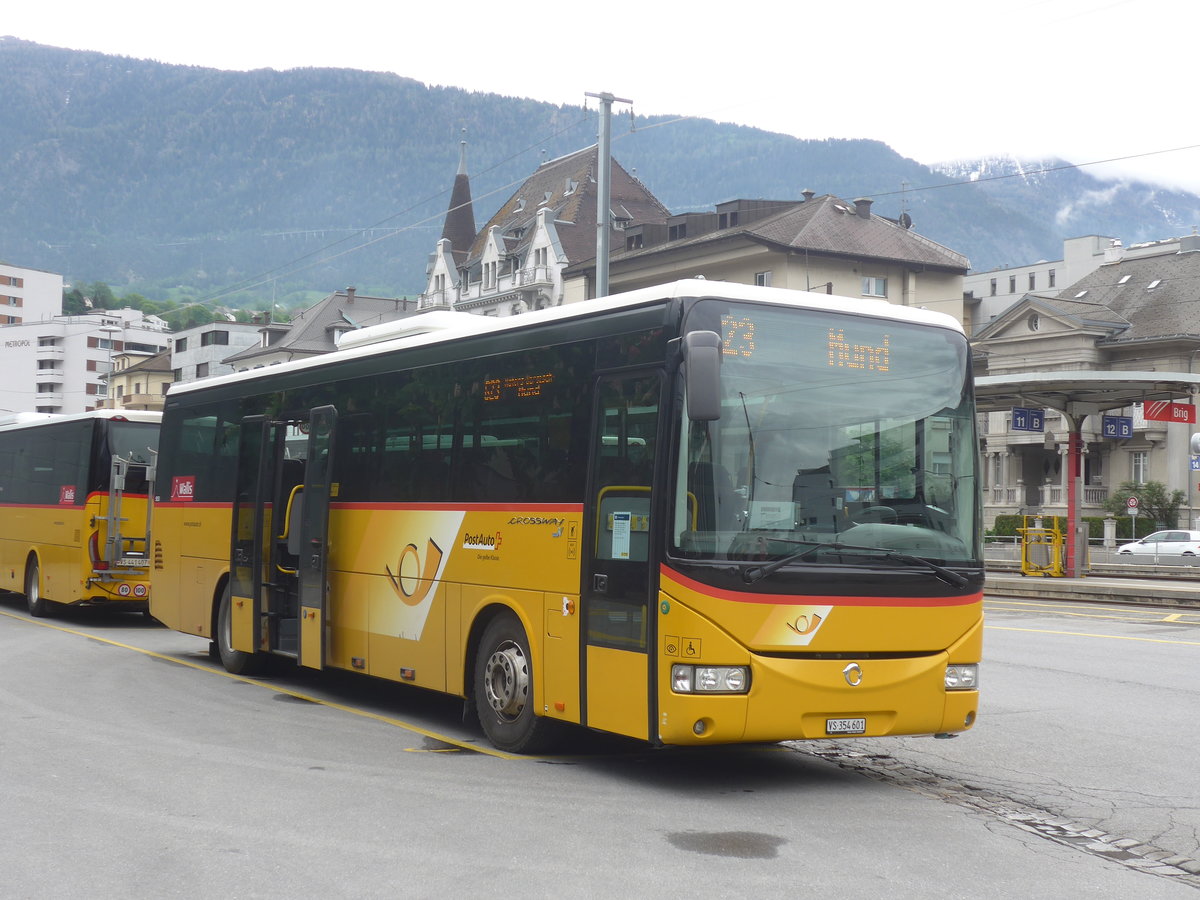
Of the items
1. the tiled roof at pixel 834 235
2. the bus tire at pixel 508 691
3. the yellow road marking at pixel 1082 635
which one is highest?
the tiled roof at pixel 834 235

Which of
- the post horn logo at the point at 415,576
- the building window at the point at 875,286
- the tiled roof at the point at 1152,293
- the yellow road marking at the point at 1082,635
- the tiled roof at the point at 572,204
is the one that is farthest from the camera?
the tiled roof at the point at 572,204

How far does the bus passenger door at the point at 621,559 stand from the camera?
8.44 meters

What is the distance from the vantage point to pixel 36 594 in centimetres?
2258

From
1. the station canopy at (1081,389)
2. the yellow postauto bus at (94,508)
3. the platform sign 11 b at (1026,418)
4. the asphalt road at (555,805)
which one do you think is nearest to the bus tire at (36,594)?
the yellow postauto bus at (94,508)

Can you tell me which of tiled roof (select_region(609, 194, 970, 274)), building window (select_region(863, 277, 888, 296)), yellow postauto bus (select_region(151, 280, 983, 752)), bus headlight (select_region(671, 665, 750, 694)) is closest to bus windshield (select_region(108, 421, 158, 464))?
yellow postauto bus (select_region(151, 280, 983, 752))

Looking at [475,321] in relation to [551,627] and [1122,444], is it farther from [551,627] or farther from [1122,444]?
[1122,444]

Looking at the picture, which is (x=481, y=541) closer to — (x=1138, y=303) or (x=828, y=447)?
(x=828, y=447)

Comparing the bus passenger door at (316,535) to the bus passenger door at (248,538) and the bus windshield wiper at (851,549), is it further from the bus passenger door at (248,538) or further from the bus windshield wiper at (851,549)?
the bus windshield wiper at (851,549)

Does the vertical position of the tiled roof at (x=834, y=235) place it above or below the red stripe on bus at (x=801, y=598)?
above

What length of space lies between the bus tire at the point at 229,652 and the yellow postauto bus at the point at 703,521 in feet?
12.8

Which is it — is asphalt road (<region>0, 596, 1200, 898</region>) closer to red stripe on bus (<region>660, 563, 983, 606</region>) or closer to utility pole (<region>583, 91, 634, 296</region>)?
red stripe on bus (<region>660, 563, 983, 606</region>)

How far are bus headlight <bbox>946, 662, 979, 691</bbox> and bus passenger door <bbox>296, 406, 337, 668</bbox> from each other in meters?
5.69

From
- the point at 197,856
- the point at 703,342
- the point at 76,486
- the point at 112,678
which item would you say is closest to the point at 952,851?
the point at 703,342

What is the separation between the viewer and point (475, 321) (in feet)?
36.3
